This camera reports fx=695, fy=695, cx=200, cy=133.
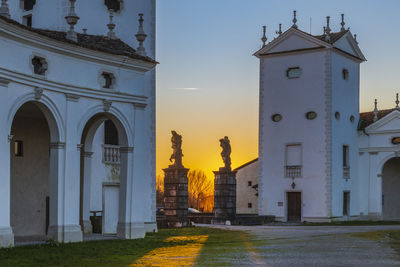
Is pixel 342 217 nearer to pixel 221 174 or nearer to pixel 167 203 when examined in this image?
pixel 221 174

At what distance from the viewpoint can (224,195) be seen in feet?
135

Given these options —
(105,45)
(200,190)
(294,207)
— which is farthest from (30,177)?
(200,190)

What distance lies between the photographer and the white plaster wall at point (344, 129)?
42781 millimetres

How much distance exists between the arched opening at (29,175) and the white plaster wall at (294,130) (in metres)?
21.5

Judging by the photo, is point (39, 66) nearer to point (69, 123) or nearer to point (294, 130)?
point (69, 123)

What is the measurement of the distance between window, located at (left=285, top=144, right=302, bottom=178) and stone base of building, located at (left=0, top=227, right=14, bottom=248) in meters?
26.8

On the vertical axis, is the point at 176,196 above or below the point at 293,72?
below

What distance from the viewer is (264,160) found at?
146 ft

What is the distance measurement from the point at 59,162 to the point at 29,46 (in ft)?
11.9

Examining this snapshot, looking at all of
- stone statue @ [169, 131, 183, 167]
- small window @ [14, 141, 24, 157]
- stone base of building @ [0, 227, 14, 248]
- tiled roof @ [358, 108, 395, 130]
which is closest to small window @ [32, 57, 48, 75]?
small window @ [14, 141, 24, 157]

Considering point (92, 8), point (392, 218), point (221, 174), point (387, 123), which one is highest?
point (92, 8)

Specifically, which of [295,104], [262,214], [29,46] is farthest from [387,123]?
[29,46]

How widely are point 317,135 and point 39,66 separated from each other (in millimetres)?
25140

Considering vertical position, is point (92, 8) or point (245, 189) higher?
point (92, 8)
